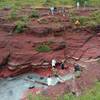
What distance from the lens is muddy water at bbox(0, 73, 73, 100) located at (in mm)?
19620

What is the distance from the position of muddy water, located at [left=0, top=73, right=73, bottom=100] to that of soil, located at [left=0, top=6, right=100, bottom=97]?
450 millimetres

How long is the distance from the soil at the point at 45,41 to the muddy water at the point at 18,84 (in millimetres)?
450

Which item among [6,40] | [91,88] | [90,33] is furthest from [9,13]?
[91,88]

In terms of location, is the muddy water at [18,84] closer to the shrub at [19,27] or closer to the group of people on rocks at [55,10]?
the shrub at [19,27]

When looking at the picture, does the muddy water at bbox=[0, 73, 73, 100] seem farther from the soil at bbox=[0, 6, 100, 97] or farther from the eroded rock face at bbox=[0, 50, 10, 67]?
the eroded rock face at bbox=[0, 50, 10, 67]

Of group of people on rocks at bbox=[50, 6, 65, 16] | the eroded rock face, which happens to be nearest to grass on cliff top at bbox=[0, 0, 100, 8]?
group of people on rocks at bbox=[50, 6, 65, 16]

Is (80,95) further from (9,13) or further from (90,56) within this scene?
(9,13)

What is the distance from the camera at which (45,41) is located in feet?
74.2

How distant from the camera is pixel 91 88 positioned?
58.1ft

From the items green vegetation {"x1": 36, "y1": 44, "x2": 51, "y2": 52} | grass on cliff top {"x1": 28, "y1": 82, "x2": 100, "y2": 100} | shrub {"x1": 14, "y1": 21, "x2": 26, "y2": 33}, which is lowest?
grass on cliff top {"x1": 28, "y1": 82, "x2": 100, "y2": 100}

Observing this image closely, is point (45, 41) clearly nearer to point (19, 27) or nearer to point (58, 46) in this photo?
point (58, 46)

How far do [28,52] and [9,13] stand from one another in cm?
367

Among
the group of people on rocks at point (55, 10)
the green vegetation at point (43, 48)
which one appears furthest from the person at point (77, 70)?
the group of people on rocks at point (55, 10)

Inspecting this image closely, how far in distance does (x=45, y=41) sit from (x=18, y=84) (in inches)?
122
